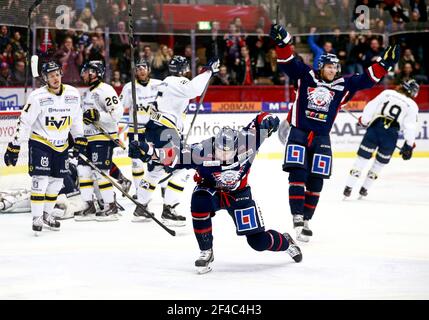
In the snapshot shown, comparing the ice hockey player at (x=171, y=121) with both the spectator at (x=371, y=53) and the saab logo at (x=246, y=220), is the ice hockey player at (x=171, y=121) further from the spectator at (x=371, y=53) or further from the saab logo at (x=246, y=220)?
the spectator at (x=371, y=53)

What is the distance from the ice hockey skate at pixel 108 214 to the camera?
751cm

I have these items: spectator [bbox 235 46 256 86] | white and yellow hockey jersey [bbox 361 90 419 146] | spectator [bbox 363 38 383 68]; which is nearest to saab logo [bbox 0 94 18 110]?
spectator [bbox 235 46 256 86]

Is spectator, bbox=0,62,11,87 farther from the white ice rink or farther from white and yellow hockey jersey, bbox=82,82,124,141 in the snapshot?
white and yellow hockey jersey, bbox=82,82,124,141

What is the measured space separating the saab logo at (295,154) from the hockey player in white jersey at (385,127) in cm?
230

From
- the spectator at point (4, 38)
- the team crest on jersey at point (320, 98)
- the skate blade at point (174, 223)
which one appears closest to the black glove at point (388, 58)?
the team crest on jersey at point (320, 98)

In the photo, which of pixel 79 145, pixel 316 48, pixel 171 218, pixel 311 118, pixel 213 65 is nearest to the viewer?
pixel 311 118

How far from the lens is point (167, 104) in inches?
296

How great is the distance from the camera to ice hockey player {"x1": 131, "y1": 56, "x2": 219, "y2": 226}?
7336 mm

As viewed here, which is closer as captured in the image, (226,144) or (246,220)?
(226,144)

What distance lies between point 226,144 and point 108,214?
255 cm

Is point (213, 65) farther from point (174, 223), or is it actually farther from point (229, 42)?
point (229, 42)

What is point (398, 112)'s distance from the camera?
28.8 feet

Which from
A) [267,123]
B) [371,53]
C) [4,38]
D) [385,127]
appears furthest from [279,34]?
[371,53]

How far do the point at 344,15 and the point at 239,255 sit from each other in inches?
282
